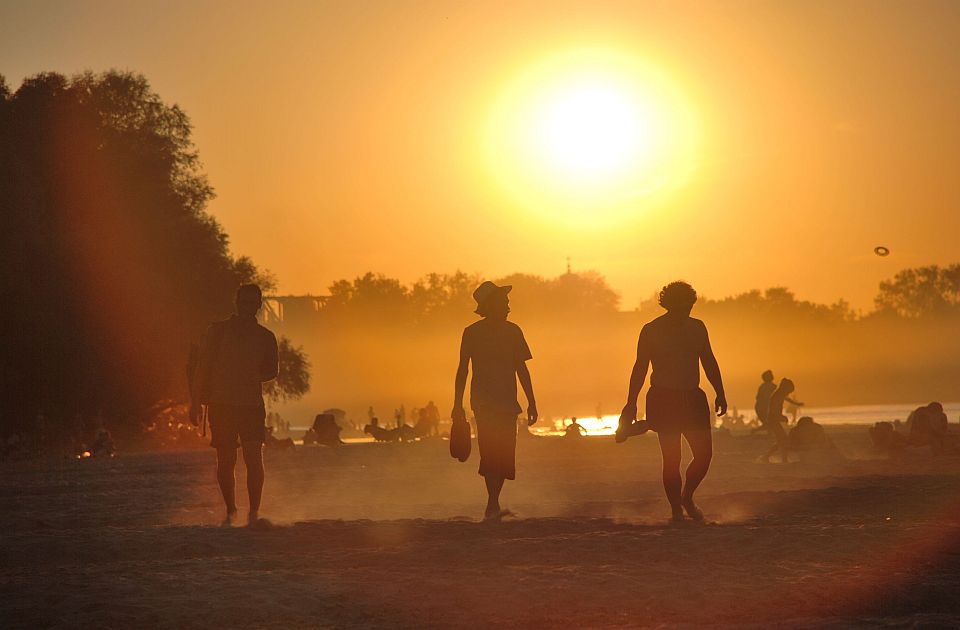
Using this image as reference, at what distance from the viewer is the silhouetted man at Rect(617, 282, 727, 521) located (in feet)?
40.1

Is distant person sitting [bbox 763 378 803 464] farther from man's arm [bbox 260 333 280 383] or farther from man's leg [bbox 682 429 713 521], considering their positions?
man's arm [bbox 260 333 280 383]

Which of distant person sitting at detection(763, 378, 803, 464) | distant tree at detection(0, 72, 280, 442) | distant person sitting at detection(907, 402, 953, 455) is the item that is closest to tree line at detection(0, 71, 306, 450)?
distant tree at detection(0, 72, 280, 442)

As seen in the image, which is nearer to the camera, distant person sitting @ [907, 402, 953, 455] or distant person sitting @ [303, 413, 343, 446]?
distant person sitting @ [907, 402, 953, 455]

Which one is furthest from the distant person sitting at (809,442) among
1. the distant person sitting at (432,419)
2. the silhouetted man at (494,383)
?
the distant person sitting at (432,419)

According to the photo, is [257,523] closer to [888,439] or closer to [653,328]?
[653,328]

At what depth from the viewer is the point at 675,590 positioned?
28.5 ft

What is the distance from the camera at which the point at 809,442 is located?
24.8 metres

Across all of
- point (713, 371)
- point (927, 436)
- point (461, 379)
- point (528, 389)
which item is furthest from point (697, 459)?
point (927, 436)

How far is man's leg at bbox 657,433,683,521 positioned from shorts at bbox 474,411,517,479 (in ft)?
4.67

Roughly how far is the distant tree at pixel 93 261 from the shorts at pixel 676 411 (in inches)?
1162

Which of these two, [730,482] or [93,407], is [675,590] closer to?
[730,482]

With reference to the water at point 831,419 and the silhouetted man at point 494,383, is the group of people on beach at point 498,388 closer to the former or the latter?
the silhouetted man at point 494,383

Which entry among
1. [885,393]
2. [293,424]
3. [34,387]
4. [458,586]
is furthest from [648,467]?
[885,393]

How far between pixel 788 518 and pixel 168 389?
33.5m
